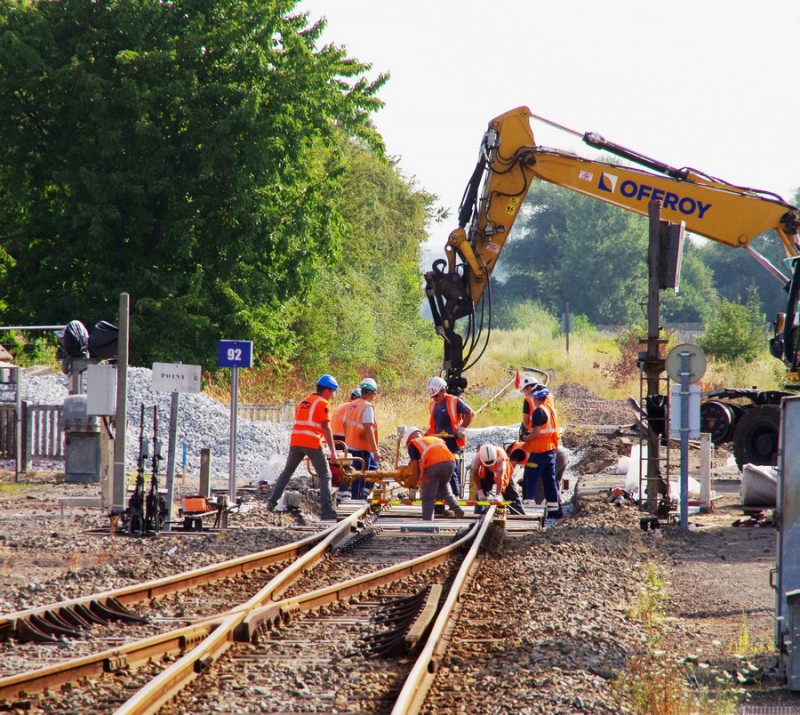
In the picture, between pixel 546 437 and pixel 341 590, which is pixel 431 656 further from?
pixel 546 437

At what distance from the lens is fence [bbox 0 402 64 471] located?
2308 cm

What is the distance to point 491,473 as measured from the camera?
16859 millimetres

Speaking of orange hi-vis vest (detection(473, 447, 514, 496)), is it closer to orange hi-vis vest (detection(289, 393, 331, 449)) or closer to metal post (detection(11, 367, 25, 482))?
orange hi-vis vest (detection(289, 393, 331, 449))

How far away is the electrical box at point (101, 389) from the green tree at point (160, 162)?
1704cm

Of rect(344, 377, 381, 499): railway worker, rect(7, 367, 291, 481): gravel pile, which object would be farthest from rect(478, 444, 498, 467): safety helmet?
rect(7, 367, 291, 481): gravel pile

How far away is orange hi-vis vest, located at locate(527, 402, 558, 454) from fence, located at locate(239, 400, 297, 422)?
15.2 meters

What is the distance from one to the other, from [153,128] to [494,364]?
99.6 ft

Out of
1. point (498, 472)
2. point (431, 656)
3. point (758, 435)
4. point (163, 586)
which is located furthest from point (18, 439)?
point (431, 656)

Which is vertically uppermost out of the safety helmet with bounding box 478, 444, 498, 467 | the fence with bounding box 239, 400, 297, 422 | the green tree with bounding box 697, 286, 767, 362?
the green tree with bounding box 697, 286, 767, 362

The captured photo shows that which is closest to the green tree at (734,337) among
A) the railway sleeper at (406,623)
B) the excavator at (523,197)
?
the excavator at (523,197)

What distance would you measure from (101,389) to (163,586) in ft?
17.4

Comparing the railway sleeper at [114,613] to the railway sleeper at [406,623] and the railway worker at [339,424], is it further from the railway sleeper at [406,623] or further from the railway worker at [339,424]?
the railway worker at [339,424]

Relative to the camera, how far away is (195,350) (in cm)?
3384

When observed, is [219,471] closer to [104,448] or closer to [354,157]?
[104,448]
